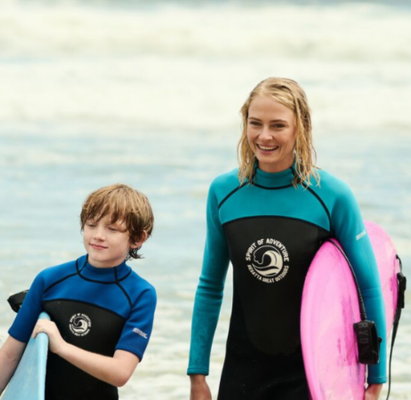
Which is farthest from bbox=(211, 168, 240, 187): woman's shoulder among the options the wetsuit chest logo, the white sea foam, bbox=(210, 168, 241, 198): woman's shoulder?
the white sea foam

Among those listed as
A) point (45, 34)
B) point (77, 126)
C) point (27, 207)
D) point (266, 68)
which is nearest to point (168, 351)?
point (27, 207)

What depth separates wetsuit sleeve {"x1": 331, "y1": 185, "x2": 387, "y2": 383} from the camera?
2.82 meters

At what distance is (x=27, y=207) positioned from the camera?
7836 mm

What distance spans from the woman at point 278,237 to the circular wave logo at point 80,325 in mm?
482

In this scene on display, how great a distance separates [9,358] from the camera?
279 centimetres

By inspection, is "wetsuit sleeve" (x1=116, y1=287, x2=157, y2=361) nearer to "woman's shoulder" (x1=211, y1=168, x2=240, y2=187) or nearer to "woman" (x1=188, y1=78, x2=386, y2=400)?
"woman" (x1=188, y1=78, x2=386, y2=400)

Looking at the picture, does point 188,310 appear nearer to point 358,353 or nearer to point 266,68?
point 358,353

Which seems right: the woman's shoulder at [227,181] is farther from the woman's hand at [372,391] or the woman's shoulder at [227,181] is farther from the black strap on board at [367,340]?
the woman's hand at [372,391]

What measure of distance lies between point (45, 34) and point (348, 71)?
685 centimetres

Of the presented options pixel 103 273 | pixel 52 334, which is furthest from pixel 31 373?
pixel 103 273

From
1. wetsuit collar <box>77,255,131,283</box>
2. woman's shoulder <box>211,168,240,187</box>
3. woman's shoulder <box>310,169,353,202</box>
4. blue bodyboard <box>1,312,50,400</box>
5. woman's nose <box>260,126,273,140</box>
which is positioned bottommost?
blue bodyboard <box>1,312,50,400</box>

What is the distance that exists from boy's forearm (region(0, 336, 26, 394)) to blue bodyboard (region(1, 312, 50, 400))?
6 centimetres

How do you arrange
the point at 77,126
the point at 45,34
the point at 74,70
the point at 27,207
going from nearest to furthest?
the point at 27,207, the point at 77,126, the point at 74,70, the point at 45,34

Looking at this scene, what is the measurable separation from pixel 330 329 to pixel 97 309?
68 cm
